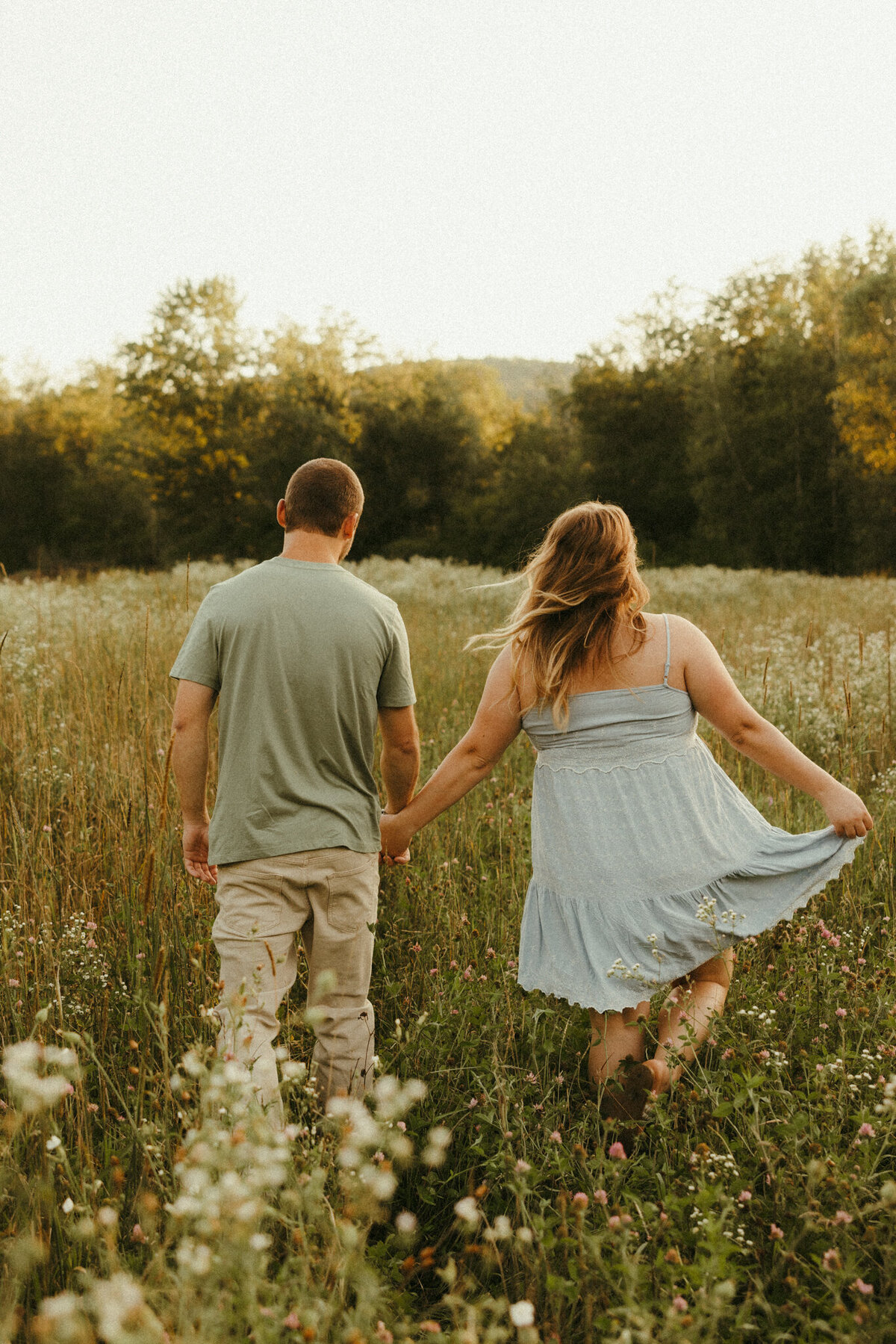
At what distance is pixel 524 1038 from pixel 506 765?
288 centimetres

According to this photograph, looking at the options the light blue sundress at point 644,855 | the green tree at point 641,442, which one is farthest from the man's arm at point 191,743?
the green tree at point 641,442

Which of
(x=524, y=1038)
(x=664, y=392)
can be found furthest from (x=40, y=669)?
(x=664, y=392)

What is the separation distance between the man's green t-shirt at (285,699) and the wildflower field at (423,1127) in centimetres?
46

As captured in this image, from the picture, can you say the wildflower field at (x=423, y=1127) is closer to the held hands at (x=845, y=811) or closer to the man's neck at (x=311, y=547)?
the held hands at (x=845, y=811)

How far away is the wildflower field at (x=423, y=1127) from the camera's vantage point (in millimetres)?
1380

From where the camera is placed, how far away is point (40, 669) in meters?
6.29

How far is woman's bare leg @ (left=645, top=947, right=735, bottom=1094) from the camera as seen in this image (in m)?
2.58

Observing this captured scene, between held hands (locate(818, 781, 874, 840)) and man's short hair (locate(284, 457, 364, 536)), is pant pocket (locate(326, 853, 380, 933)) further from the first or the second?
held hands (locate(818, 781, 874, 840))

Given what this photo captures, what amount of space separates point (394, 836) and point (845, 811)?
4.91 ft

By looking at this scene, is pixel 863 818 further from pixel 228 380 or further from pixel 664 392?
pixel 228 380

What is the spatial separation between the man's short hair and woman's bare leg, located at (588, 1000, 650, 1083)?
1.76 meters

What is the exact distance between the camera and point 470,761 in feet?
10.4

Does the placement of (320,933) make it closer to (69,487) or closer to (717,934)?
(717,934)

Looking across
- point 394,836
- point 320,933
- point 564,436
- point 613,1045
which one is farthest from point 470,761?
point 564,436
